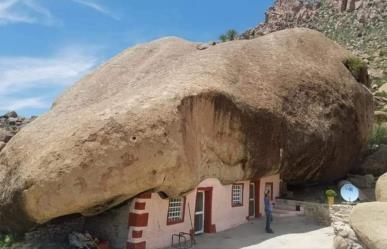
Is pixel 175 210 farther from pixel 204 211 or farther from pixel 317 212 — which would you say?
pixel 317 212

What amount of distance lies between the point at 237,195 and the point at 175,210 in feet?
13.4

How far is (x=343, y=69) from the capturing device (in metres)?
25.4

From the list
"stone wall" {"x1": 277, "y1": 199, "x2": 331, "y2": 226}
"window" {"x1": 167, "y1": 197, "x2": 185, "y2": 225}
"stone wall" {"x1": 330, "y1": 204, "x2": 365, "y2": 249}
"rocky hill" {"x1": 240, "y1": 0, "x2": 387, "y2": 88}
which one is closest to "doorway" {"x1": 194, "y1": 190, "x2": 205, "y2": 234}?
"window" {"x1": 167, "y1": 197, "x2": 185, "y2": 225}

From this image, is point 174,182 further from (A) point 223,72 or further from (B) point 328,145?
(B) point 328,145

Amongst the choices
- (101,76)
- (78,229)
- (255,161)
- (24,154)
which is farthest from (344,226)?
(101,76)

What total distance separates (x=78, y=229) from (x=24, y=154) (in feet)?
12.7

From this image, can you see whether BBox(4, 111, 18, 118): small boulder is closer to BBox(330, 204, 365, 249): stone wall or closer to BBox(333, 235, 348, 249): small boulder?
BBox(330, 204, 365, 249): stone wall

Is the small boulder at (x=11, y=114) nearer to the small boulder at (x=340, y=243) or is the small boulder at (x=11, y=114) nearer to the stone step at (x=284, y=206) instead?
the stone step at (x=284, y=206)

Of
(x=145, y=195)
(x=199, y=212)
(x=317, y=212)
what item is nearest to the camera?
(x=145, y=195)

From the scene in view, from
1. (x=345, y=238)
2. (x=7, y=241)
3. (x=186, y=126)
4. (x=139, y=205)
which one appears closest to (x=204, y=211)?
(x=139, y=205)

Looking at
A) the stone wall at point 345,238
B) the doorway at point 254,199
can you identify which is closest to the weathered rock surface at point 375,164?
the doorway at point 254,199

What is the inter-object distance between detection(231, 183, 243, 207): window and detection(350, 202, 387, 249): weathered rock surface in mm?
6460

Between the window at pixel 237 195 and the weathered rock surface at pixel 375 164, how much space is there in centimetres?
1056

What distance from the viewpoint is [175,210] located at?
1781cm
